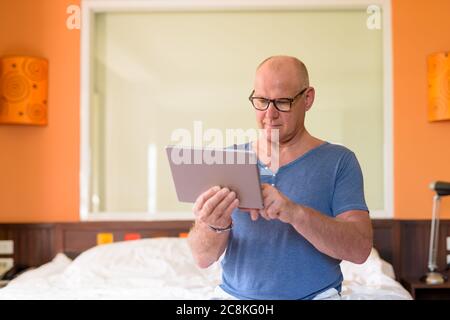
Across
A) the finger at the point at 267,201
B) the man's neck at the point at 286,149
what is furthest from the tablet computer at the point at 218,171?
the man's neck at the point at 286,149

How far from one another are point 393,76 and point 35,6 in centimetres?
122

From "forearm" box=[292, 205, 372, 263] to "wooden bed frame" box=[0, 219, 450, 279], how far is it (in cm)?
116

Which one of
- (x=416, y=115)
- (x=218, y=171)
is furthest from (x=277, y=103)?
(x=416, y=115)

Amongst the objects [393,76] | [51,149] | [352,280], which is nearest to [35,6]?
[51,149]

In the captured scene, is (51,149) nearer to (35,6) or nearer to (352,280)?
(35,6)

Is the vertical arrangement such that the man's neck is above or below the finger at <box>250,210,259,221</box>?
above

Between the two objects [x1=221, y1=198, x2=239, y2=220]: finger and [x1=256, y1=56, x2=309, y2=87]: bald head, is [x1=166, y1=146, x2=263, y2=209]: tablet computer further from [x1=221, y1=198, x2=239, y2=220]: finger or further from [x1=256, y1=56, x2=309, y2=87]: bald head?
[x1=256, y1=56, x2=309, y2=87]: bald head

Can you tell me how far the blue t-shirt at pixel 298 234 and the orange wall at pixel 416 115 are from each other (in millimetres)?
1105

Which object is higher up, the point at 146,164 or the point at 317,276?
the point at 146,164

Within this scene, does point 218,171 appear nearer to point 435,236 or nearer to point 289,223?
point 289,223

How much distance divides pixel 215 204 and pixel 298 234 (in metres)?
0.14

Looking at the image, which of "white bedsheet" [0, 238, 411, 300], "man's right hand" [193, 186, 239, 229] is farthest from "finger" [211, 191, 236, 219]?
"white bedsheet" [0, 238, 411, 300]

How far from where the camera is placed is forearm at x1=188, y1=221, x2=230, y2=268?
804 mm

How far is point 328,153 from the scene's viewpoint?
2.62 feet
